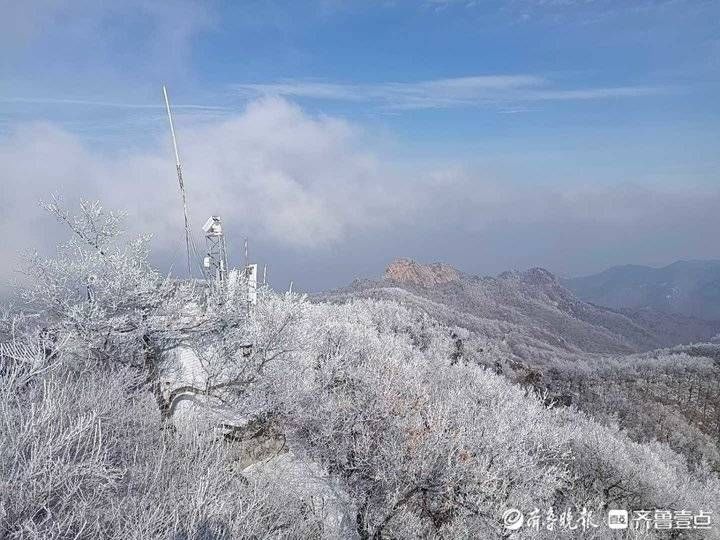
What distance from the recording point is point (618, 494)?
2067 centimetres

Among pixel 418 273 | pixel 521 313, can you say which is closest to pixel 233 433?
pixel 418 273

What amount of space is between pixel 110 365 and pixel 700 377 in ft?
213

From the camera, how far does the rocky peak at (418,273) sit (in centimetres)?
14638

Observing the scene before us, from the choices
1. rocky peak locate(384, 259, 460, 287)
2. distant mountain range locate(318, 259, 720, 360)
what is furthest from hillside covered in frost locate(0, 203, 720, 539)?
rocky peak locate(384, 259, 460, 287)

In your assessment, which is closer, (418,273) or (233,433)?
(233,433)

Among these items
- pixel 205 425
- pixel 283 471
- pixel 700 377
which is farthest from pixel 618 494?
pixel 700 377

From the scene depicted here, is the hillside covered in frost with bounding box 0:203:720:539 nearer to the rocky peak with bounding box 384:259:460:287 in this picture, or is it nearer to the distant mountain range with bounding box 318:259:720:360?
the distant mountain range with bounding box 318:259:720:360

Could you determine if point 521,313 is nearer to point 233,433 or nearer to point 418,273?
point 418,273

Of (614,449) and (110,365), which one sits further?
(614,449)

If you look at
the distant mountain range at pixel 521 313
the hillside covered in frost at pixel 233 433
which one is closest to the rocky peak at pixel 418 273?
the distant mountain range at pixel 521 313

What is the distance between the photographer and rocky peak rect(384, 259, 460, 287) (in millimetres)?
146375

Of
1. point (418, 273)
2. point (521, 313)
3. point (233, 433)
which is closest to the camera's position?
point (233, 433)

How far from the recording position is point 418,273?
155375 mm

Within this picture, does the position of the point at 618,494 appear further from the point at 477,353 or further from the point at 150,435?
Answer: the point at 477,353
